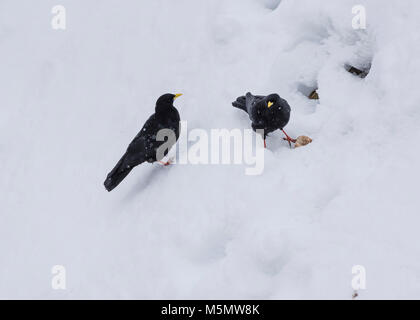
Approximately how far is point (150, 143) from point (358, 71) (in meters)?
3.03

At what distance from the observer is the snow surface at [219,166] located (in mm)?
4277

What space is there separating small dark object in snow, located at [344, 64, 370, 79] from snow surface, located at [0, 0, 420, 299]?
9 centimetres

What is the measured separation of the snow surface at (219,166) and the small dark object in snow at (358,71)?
0.09 m

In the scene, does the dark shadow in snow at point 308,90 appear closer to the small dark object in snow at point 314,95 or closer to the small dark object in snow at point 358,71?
the small dark object in snow at point 314,95

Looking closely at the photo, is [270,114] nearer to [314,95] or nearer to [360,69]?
[314,95]

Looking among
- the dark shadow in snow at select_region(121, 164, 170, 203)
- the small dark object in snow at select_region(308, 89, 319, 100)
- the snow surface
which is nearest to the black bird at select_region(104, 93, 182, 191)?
the dark shadow in snow at select_region(121, 164, 170, 203)

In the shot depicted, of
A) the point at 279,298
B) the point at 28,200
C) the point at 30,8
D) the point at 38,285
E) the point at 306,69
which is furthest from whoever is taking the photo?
the point at 30,8

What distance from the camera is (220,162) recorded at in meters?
5.71

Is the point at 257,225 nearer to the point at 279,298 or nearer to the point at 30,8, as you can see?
the point at 279,298

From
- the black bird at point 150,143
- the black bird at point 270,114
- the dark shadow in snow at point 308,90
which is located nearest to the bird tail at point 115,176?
the black bird at point 150,143

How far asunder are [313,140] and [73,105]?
5.07 m

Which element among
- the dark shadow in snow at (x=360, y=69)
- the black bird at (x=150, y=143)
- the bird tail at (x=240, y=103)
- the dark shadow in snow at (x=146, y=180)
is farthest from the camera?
the dark shadow in snow at (x=146, y=180)

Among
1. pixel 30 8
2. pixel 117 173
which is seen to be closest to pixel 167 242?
pixel 117 173
